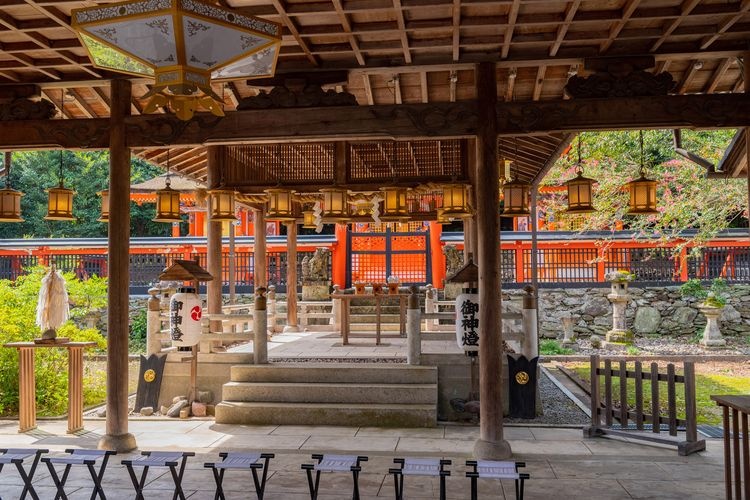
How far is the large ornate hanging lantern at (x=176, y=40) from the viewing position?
4.32 metres

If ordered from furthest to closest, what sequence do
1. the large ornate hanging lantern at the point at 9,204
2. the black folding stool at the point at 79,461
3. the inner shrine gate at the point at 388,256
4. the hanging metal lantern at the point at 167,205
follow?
the inner shrine gate at the point at 388,256 < the hanging metal lantern at the point at 167,205 < the large ornate hanging lantern at the point at 9,204 < the black folding stool at the point at 79,461

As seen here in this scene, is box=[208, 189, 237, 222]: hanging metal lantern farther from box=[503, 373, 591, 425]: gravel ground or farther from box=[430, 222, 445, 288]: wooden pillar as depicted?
box=[430, 222, 445, 288]: wooden pillar

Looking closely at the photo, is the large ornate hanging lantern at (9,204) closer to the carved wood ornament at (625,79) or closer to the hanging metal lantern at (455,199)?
the hanging metal lantern at (455,199)

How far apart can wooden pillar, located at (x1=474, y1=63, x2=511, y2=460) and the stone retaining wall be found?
44.2ft

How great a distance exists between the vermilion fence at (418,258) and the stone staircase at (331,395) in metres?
11.6

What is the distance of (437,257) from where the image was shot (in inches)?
899

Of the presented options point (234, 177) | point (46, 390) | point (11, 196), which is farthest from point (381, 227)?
point (11, 196)

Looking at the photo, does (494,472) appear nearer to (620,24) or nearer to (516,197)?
(620,24)

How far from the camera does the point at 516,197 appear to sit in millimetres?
11336

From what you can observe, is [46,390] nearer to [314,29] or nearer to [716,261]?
[314,29]

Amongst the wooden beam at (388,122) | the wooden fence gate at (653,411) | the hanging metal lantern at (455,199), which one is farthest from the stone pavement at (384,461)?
the wooden beam at (388,122)

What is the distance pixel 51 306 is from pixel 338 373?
4.88 meters

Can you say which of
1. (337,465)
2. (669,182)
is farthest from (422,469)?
→ (669,182)

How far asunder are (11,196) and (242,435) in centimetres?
501
